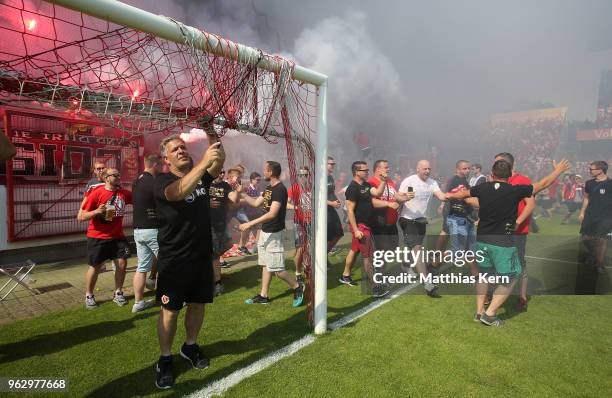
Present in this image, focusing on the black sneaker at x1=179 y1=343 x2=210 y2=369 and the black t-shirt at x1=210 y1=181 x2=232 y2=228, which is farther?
the black t-shirt at x1=210 y1=181 x2=232 y2=228

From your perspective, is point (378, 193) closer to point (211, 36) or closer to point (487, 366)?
point (487, 366)

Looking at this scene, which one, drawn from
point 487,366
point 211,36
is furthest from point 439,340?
point 211,36

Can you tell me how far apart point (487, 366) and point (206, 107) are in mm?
3299

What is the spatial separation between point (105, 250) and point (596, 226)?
7856mm

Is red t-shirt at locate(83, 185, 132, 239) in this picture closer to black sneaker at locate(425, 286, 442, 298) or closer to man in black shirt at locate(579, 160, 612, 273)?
black sneaker at locate(425, 286, 442, 298)

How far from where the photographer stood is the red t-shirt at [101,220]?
163 inches

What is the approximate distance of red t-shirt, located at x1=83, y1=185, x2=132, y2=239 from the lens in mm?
4152

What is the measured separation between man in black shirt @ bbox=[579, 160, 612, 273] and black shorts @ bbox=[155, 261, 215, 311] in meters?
6.77

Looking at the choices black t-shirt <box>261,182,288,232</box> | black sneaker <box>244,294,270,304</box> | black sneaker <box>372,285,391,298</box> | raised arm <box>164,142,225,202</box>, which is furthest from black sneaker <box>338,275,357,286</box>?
raised arm <box>164,142,225,202</box>

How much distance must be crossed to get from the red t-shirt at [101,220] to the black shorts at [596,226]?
7.65m

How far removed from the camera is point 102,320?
3.88 m

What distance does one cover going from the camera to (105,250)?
425 cm

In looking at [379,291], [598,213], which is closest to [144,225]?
[379,291]

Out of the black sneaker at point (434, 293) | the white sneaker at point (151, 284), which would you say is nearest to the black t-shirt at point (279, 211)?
the white sneaker at point (151, 284)
